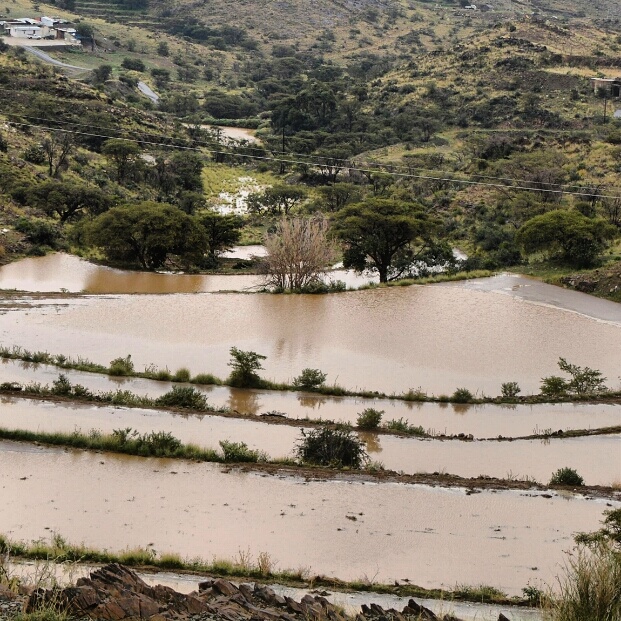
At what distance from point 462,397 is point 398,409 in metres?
1.46

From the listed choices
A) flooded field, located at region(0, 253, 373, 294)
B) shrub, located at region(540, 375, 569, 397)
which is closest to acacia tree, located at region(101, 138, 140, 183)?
flooded field, located at region(0, 253, 373, 294)

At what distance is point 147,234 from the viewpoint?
37125mm

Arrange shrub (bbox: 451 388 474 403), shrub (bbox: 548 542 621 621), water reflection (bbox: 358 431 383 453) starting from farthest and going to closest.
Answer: shrub (bbox: 451 388 474 403) < water reflection (bbox: 358 431 383 453) < shrub (bbox: 548 542 621 621)

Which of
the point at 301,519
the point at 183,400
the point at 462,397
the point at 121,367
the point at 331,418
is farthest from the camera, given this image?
the point at 121,367

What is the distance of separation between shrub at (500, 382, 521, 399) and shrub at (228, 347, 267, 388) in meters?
5.04

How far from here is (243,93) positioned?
4053 inches

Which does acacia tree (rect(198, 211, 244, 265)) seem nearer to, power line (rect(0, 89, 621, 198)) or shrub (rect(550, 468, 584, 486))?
power line (rect(0, 89, 621, 198))

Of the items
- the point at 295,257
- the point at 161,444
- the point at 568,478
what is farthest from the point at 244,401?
the point at 295,257

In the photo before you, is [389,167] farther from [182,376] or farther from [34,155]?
[182,376]

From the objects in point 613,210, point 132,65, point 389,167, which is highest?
point 132,65

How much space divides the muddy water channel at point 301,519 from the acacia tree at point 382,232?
69.5ft

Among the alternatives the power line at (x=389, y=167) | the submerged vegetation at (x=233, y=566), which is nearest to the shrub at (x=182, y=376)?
the submerged vegetation at (x=233, y=566)

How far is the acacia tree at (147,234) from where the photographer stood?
120 ft

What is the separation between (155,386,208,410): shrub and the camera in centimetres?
1945
